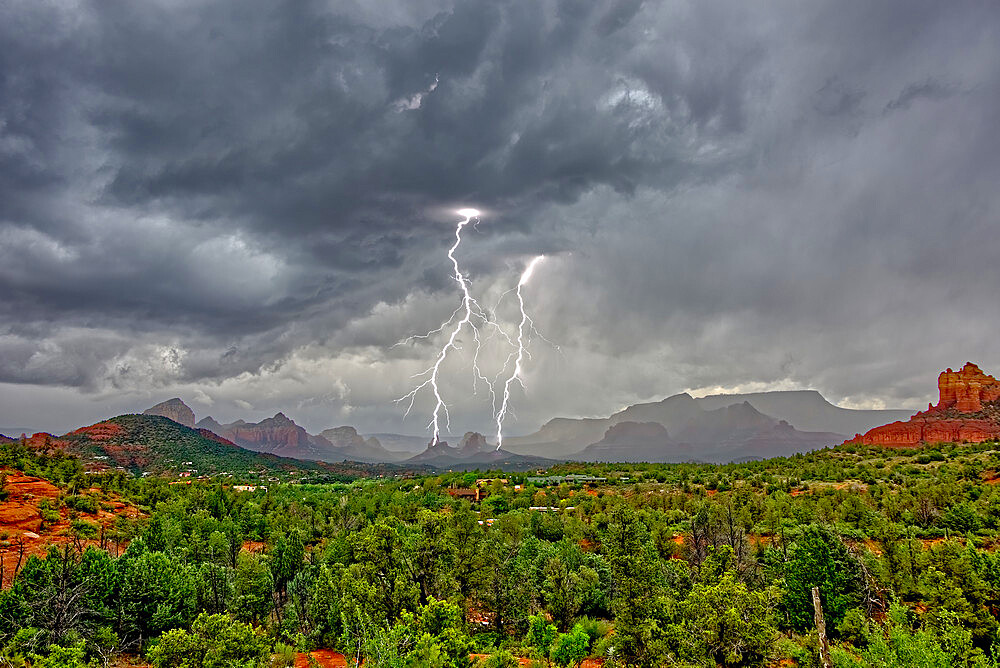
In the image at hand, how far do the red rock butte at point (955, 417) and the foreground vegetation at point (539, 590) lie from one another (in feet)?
265

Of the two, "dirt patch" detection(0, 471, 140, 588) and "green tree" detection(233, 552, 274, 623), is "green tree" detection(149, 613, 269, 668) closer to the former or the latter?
"green tree" detection(233, 552, 274, 623)

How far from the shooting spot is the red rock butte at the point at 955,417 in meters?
124

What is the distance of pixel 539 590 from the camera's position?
113 feet

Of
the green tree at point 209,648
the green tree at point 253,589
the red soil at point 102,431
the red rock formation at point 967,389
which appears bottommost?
the green tree at point 253,589

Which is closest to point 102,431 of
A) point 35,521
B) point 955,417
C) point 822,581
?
point 35,521

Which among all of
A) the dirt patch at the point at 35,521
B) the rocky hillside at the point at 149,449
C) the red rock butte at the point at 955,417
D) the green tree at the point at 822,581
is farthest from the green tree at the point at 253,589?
the red rock butte at the point at 955,417

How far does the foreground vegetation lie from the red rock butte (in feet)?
265

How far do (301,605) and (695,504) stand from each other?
161 ft

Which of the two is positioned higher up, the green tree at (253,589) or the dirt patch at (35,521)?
the dirt patch at (35,521)

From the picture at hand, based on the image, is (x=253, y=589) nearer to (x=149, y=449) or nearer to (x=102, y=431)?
(x=149, y=449)

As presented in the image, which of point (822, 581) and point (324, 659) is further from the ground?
point (822, 581)

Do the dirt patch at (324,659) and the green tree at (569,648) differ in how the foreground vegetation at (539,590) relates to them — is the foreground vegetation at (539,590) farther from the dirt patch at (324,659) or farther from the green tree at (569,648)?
the dirt patch at (324,659)

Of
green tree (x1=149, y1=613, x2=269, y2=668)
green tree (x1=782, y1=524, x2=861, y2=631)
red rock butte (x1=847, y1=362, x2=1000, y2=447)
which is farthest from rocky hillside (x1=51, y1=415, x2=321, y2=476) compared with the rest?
red rock butte (x1=847, y1=362, x2=1000, y2=447)

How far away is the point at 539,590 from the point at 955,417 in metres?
150
